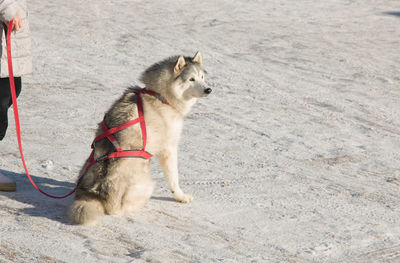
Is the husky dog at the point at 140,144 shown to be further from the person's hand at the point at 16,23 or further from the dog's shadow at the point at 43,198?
the person's hand at the point at 16,23

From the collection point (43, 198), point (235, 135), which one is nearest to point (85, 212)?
point (43, 198)

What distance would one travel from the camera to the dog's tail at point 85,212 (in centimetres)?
429

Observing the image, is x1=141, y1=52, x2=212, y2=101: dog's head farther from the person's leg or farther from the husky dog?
the person's leg

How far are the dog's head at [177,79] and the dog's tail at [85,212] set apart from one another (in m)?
1.11

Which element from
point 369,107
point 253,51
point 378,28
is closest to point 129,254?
point 369,107

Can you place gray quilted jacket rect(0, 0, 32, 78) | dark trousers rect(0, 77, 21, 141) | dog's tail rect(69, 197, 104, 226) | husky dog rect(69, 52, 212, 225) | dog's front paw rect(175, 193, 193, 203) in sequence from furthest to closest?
dog's front paw rect(175, 193, 193, 203)
dark trousers rect(0, 77, 21, 141)
gray quilted jacket rect(0, 0, 32, 78)
husky dog rect(69, 52, 212, 225)
dog's tail rect(69, 197, 104, 226)

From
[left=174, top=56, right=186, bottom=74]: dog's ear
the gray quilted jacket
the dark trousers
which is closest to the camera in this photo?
the gray quilted jacket

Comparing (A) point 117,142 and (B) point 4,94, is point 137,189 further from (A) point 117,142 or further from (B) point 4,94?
(B) point 4,94

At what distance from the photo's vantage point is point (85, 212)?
4285mm

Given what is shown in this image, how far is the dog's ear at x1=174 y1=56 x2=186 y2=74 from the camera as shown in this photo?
4895 mm

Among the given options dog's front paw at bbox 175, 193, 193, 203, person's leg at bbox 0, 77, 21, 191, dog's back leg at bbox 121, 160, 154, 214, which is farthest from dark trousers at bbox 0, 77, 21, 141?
dog's front paw at bbox 175, 193, 193, 203

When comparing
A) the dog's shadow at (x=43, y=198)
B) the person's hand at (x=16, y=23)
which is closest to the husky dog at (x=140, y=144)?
the dog's shadow at (x=43, y=198)

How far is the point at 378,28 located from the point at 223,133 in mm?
7663

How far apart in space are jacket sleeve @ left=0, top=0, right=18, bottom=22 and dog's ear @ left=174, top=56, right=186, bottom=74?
1.33 m
